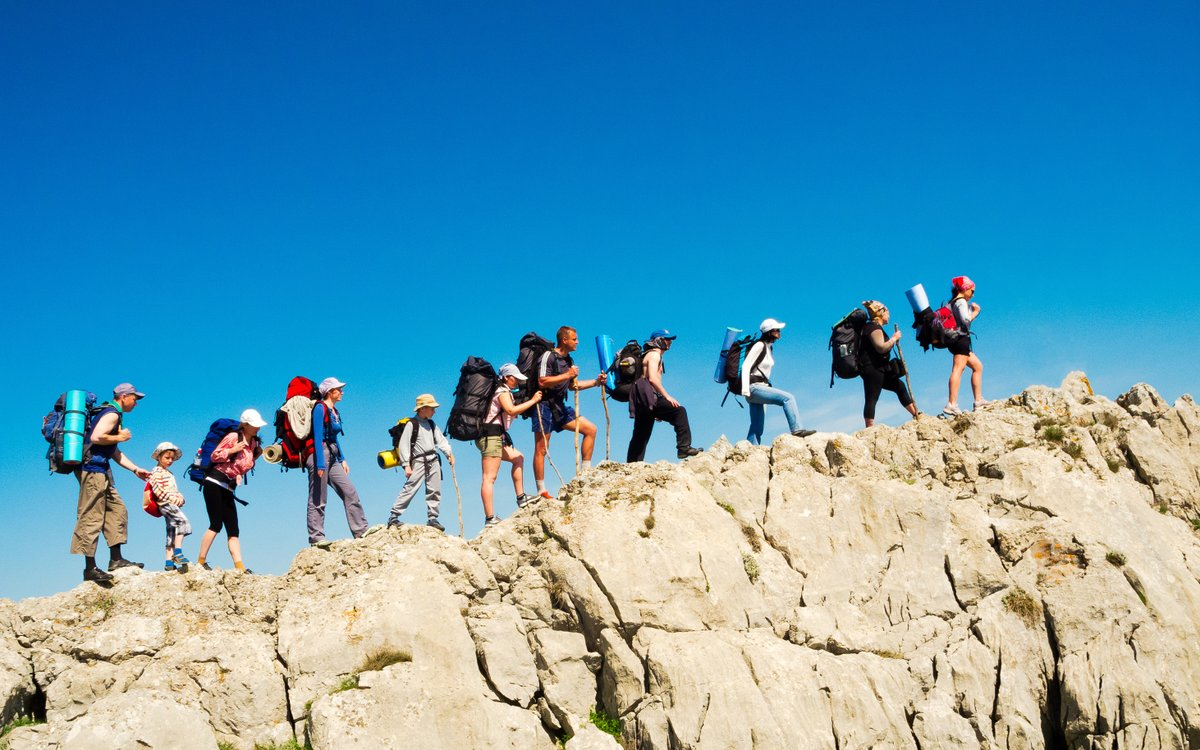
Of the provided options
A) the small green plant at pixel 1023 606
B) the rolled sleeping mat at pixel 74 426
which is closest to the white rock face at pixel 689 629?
the small green plant at pixel 1023 606

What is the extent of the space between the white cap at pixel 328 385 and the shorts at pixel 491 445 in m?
2.79

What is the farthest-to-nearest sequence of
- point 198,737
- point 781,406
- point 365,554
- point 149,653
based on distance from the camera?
point 781,406 → point 365,554 → point 149,653 → point 198,737

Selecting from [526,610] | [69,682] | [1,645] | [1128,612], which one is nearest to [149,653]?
[69,682]

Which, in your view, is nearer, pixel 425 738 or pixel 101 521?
pixel 425 738

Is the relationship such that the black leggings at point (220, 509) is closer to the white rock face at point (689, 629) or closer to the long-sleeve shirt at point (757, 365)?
the white rock face at point (689, 629)

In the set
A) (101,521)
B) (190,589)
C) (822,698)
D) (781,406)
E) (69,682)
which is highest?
(781,406)

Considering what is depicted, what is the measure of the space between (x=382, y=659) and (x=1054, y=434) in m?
13.7

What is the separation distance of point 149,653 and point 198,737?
1.83 metres

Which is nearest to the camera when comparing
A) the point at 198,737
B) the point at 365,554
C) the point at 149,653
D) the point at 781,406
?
the point at 198,737

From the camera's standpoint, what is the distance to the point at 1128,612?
52.1ft

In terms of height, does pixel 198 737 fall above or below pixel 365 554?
below

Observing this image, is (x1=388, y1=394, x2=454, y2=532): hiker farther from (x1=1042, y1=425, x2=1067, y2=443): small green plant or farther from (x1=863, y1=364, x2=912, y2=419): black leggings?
(x1=1042, y1=425, x2=1067, y2=443): small green plant

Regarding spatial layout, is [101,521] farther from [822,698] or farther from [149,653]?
[822,698]

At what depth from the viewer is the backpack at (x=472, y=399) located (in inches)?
701
